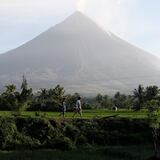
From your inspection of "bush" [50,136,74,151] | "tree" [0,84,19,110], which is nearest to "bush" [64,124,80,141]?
"bush" [50,136,74,151]

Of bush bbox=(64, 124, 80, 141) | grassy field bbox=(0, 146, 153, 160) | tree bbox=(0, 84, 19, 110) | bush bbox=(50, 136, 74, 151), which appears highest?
tree bbox=(0, 84, 19, 110)

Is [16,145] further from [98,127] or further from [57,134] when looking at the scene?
[98,127]

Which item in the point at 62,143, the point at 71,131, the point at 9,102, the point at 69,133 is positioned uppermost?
the point at 9,102

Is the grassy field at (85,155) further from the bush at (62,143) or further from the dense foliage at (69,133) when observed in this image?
the dense foliage at (69,133)

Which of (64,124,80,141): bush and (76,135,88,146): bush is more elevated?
(64,124,80,141): bush

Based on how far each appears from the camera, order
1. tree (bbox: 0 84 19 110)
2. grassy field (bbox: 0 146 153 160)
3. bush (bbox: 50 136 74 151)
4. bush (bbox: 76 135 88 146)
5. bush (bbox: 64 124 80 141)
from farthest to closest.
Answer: tree (bbox: 0 84 19 110), bush (bbox: 64 124 80 141), bush (bbox: 76 135 88 146), bush (bbox: 50 136 74 151), grassy field (bbox: 0 146 153 160)

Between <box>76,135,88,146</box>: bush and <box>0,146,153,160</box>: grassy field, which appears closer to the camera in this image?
<box>0,146,153,160</box>: grassy field

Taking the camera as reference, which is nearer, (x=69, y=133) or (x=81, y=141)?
(x=81, y=141)

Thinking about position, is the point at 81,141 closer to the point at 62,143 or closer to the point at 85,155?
the point at 62,143

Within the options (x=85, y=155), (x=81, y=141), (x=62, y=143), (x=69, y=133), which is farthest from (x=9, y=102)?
(x=85, y=155)

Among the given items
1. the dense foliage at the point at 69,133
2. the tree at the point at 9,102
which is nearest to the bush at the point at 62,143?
the dense foliage at the point at 69,133

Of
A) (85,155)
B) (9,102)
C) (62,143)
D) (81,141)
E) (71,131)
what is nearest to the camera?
(85,155)

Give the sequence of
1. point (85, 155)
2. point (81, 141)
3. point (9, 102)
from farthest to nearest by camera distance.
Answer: point (9, 102), point (81, 141), point (85, 155)

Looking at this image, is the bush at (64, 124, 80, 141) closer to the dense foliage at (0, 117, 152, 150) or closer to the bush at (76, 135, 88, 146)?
the dense foliage at (0, 117, 152, 150)
